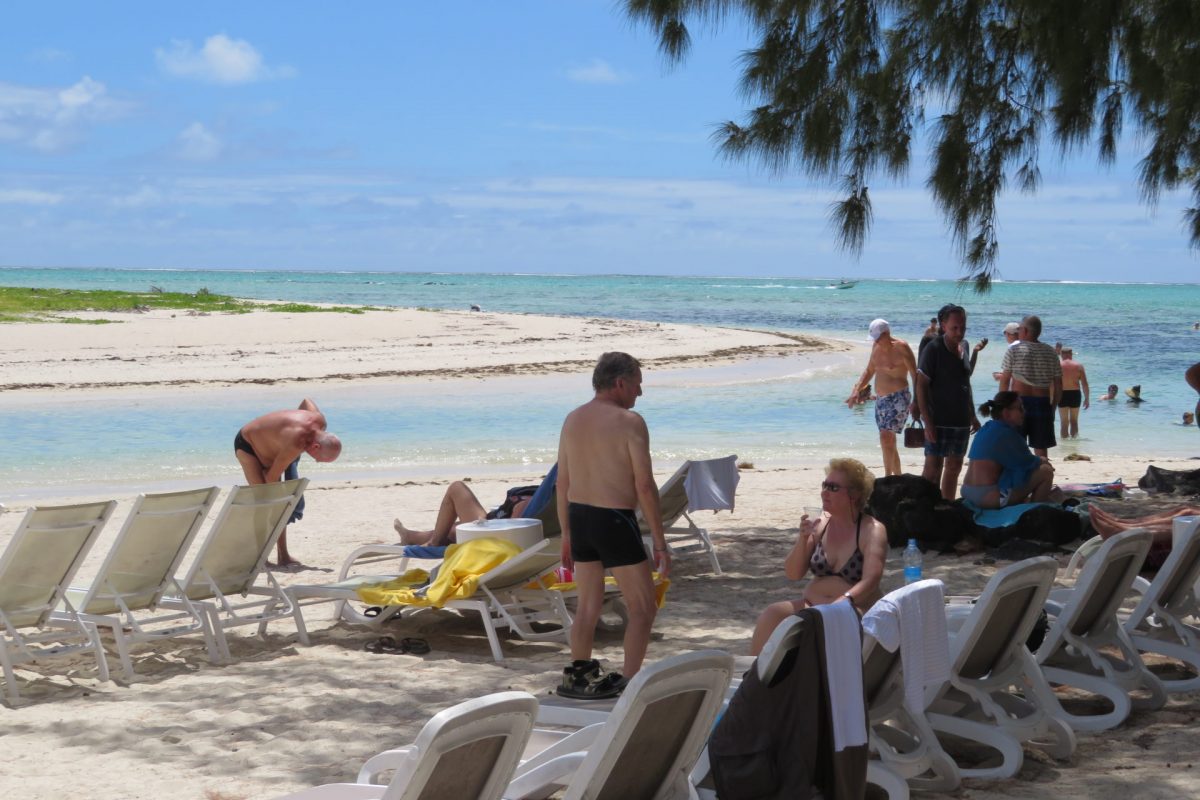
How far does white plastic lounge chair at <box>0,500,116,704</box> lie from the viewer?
16.5ft

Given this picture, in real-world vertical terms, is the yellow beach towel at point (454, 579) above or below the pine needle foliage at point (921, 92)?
below

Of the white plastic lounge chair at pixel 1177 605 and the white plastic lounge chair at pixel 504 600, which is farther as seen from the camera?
the white plastic lounge chair at pixel 504 600

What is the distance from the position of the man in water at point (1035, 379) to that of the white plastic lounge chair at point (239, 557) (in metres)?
6.16

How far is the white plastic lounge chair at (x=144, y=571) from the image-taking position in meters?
5.38

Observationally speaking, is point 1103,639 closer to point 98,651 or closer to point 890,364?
point 98,651

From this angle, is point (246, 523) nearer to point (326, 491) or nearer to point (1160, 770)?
point (1160, 770)

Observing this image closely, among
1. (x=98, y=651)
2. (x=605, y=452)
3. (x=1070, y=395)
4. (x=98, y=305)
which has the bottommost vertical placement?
(x=98, y=651)

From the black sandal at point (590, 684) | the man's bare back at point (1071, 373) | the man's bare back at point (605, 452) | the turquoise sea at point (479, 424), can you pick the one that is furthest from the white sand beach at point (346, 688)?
the man's bare back at point (1071, 373)

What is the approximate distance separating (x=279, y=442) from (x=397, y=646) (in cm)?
195

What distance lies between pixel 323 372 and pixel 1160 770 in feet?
67.9

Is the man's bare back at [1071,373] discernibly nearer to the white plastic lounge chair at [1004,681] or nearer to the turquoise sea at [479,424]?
the turquoise sea at [479,424]

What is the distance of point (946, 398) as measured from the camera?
29.6ft

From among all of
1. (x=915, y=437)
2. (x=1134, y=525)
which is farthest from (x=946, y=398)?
(x=1134, y=525)

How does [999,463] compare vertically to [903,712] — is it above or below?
above
